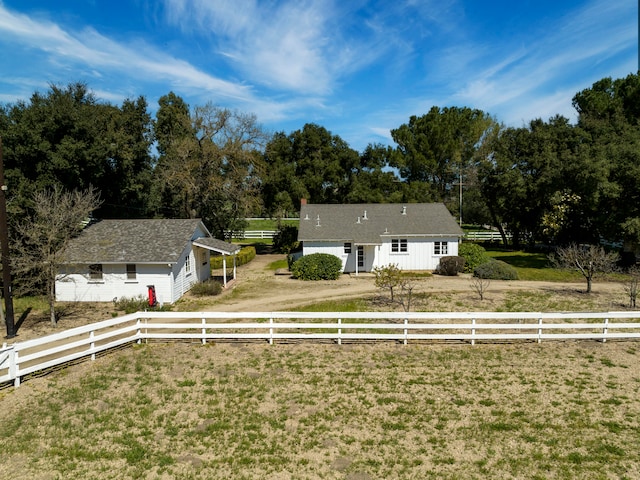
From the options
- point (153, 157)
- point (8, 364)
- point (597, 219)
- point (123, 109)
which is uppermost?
point (123, 109)

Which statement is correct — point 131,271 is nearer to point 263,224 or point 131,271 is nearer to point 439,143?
point 439,143

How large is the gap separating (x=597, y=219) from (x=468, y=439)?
90.4 ft

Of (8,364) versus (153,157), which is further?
(153,157)

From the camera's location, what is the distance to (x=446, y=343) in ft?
48.9

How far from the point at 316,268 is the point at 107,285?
519 inches

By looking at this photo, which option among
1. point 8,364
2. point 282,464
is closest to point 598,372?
point 282,464

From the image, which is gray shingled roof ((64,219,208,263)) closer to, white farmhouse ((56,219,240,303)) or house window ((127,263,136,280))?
white farmhouse ((56,219,240,303))

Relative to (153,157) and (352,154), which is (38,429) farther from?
(352,154)

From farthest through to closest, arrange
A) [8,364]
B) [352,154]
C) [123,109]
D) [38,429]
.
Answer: [352,154] < [123,109] < [8,364] < [38,429]

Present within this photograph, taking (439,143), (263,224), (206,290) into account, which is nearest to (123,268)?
(206,290)

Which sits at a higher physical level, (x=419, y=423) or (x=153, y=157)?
(x=153, y=157)

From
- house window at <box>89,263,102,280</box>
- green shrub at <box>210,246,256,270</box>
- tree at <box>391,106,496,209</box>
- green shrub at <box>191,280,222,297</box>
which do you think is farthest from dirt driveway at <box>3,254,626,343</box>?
tree at <box>391,106,496,209</box>

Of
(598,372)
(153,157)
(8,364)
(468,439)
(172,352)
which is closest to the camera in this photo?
(468,439)

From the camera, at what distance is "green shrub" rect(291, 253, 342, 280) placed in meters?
29.6
